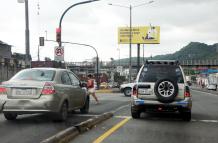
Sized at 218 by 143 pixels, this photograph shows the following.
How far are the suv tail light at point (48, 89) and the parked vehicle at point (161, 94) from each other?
115 inches

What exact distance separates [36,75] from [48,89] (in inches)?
34.2

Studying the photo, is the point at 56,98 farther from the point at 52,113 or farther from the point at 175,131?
the point at 175,131

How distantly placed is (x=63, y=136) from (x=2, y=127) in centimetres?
278

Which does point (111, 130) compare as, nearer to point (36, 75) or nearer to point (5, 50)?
point (36, 75)

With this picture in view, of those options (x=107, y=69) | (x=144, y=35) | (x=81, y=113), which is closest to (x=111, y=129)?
(x=81, y=113)

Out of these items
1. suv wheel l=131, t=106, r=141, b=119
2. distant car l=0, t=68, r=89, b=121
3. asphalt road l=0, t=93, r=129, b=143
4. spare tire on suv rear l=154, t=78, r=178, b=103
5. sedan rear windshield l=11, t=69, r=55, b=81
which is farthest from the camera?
suv wheel l=131, t=106, r=141, b=119

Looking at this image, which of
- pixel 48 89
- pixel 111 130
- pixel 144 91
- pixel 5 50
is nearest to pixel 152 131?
pixel 111 130

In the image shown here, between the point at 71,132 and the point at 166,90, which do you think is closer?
the point at 71,132

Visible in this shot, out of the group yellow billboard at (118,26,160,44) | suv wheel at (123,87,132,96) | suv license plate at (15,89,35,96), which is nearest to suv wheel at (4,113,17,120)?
suv license plate at (15,89,35,96)

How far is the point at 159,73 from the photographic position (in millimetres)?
14508

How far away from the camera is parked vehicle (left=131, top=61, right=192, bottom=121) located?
13492mm

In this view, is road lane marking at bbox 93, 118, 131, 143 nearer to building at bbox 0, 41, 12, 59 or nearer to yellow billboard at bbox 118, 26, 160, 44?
building at bbox 0, 41, 12, 59

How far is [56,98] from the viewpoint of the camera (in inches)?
480

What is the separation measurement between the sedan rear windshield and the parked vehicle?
277cm
